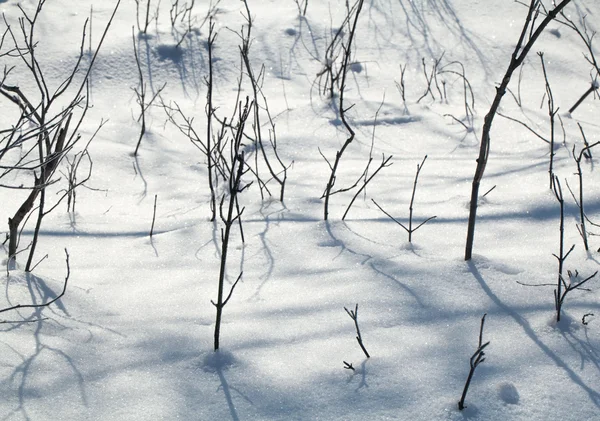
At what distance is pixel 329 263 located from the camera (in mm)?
2025

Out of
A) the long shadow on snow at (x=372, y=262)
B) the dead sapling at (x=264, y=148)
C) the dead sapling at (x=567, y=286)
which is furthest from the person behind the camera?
the dead sapling at (x=264, y=148)

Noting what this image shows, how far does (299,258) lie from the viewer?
2.09 meters

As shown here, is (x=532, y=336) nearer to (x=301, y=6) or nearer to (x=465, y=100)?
(x=465, y=100)

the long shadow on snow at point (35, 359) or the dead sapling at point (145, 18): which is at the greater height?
the dead sapling at point (145, 18)

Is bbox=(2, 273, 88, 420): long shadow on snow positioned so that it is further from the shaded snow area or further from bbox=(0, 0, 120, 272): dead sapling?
bbox=(0, 0, 120, 272): dead sapling

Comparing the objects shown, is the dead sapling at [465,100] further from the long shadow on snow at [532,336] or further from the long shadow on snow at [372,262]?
the long shadow on snow at [532,336]

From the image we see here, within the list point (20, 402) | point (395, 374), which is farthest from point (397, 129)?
point (20, 402)

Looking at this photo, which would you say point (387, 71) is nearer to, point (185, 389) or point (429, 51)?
point (429, 51)

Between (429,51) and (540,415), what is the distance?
4018mm

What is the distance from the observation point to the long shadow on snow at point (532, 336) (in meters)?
1.36

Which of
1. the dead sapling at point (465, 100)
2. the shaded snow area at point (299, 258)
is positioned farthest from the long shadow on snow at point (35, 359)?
the dead sapling at point (465, 100)

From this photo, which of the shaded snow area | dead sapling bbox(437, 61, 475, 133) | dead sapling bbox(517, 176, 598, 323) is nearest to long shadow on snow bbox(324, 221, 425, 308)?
the shaded snow area

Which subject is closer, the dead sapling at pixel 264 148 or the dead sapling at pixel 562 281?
the dead sapling at pixel 562 281

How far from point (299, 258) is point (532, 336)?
0.82 m
